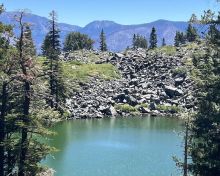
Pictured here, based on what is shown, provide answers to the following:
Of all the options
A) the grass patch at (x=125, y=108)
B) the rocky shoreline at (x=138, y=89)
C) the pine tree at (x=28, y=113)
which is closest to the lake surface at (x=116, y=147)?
the pine tree at (x=28, y=113)

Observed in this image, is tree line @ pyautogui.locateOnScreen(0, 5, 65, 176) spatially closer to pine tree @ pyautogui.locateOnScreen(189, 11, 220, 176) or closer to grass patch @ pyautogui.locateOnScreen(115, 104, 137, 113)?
pine tree @ pyautogui.locateOnScreen(189, 11, 220, 176)

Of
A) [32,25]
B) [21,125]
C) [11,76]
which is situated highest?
[32,25]

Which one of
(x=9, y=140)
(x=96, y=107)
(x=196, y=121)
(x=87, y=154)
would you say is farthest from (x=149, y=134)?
(x=9, y=140)

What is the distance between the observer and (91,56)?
16525 cm

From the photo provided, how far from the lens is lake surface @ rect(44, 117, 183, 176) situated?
190 ft

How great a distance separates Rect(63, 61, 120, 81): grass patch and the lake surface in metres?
32.0

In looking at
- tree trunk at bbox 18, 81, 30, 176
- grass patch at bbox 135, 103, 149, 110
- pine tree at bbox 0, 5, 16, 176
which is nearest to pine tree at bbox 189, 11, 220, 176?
tree trunk at bbox 18, 81, 30, 176

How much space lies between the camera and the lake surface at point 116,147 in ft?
190

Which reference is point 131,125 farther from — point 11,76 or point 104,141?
point 11,76

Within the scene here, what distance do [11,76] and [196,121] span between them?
51.3 feet

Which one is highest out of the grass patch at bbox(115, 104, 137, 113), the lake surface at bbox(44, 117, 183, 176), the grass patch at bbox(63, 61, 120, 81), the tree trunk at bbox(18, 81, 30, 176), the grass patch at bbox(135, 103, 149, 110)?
the grass patch at bbox(63, 61, 120, 81)

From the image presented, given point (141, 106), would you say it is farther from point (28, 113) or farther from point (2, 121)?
point (28, 113)

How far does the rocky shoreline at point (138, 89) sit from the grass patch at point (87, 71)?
2349 millimetres

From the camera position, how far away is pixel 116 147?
74188 millimetres
